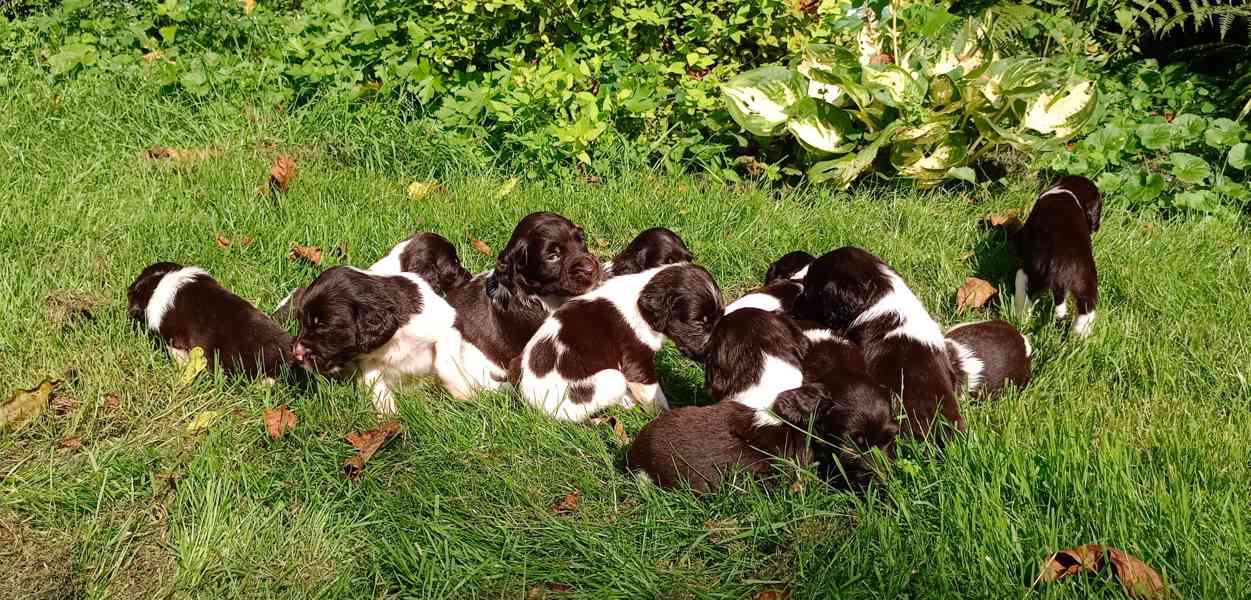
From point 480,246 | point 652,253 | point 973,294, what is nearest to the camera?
point 652,253

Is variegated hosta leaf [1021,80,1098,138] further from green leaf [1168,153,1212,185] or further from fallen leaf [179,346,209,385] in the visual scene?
fallen leaf [179,346,209,385]

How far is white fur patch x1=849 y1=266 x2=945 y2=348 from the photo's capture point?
472 cm

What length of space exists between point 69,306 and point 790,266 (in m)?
3.73

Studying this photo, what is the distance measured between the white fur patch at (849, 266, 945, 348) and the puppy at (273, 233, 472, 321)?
2.20 meters

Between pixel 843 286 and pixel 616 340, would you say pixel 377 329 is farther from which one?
pixel 843 286

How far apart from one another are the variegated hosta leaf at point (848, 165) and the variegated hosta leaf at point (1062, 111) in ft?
3.20

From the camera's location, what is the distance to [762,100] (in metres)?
7.38

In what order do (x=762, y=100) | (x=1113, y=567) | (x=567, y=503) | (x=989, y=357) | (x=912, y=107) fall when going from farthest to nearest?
(x=762, y=100) < (x=912, y=107) < (x=989, y=357) < (x=567, y=503) < (x=1113, y=567)

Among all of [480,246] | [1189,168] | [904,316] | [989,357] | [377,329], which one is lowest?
[1189,168]

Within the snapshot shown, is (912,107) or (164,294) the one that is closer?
(164,294)

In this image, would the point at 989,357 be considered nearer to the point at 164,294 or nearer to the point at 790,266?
the point at 790,266

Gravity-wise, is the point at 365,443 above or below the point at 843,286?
below

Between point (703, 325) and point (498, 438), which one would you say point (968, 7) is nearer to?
point (703, 325)

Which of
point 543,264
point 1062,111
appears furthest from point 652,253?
point 1062,111
